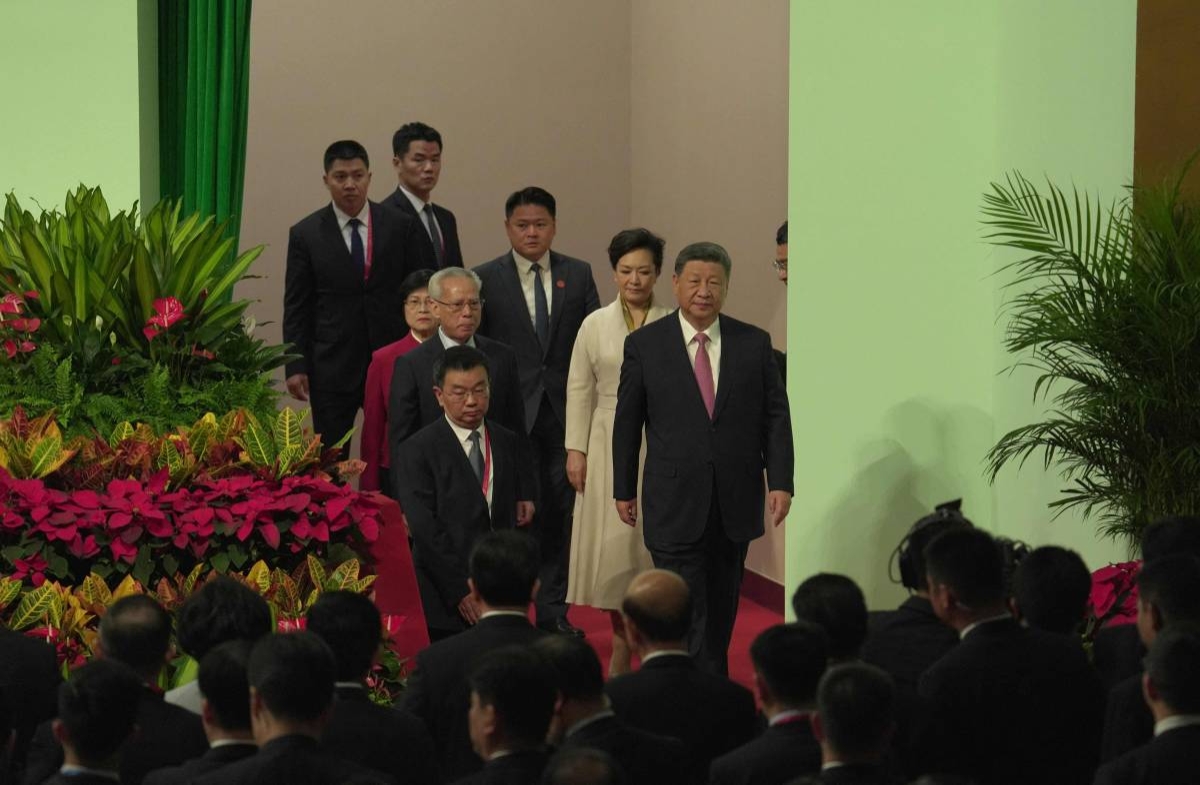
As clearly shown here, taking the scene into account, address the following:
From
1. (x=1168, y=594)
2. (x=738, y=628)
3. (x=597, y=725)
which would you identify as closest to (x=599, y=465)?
(x=738, y=628)

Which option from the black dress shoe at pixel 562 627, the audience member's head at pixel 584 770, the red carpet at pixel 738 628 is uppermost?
the audience member's head at pixel 584 770

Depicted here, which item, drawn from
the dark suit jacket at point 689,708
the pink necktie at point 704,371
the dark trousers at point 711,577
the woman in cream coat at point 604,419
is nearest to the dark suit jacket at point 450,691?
the dark suit jacket at point 689,708

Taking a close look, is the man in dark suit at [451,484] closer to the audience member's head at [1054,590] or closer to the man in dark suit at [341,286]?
A: the audience member's head at [1054,590]

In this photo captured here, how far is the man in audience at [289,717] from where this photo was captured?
305 cm

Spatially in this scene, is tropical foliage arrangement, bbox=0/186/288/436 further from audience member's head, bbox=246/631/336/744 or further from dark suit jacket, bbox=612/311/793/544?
audience member's head, bbox=246/631/336/744

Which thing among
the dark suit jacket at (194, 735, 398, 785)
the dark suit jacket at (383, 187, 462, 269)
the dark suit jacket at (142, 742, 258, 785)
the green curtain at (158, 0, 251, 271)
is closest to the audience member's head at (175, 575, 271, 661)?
the dark suit jacket at (142, 742, 258, 785)

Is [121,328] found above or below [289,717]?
above

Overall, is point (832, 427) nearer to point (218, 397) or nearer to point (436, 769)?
point (218, 397)

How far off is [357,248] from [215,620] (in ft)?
15.0

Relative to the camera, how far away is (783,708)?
3.33 metres

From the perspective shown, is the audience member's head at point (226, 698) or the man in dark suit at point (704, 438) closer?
the audience member's head at point (226, 698)

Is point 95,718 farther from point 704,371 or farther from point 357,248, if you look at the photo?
point 357,248

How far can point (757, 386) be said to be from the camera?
6273 millimetres

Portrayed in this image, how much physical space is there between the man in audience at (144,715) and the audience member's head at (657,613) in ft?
2.85
